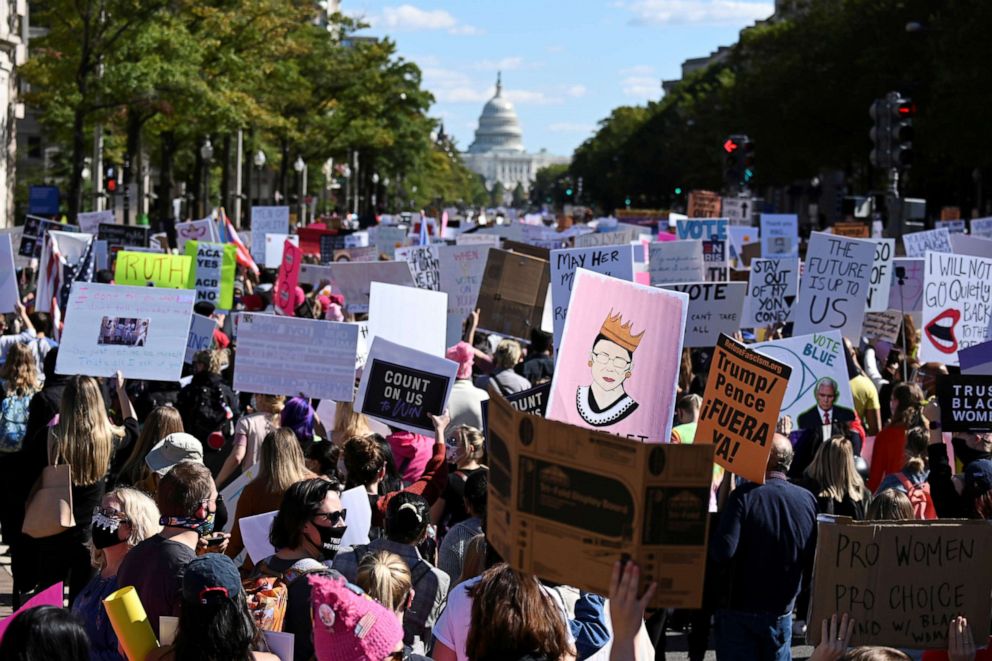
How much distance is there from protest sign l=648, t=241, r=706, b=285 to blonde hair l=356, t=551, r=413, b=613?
11803 mm

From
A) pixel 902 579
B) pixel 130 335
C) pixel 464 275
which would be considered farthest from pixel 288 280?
pixel 902 579

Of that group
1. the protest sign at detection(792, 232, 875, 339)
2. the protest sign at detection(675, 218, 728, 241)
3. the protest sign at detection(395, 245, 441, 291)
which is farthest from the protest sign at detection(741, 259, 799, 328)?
the protest sign at detection(675, 218, 728, 241)

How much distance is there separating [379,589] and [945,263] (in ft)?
27.3

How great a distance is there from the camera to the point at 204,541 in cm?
634

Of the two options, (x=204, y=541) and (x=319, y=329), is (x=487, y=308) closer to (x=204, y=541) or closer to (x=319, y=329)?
(x=319, y=329)

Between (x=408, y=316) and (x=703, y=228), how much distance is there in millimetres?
13122

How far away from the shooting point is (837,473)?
29.1 ft

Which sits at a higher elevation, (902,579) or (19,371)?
(902,579)

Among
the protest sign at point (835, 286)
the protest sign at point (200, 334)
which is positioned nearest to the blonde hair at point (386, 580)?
the protest sign at point (200, 334)

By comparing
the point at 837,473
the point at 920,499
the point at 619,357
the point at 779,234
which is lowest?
the point at 920,499

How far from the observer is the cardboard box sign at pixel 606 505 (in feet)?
13.7

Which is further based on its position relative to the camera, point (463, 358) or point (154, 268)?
point (154, 268)

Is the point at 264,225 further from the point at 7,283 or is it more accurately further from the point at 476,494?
the point at 476,494

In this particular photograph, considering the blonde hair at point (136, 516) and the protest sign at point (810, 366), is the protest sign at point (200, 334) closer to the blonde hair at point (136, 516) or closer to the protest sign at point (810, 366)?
the protest sign at point (810, 366)
